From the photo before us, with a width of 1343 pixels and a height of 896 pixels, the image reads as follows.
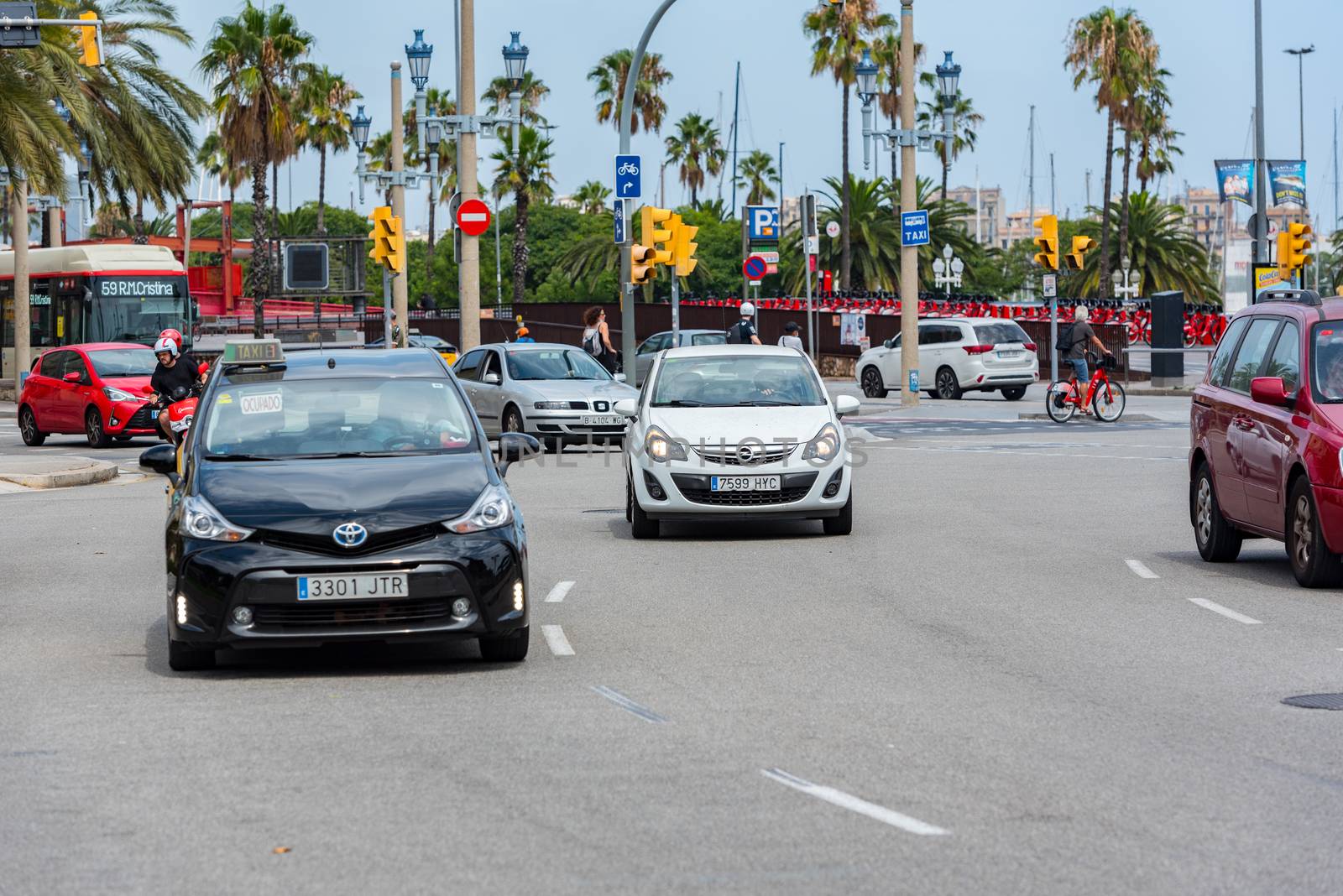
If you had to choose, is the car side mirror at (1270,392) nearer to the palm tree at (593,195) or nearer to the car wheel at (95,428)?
the car wheel at (95,428)

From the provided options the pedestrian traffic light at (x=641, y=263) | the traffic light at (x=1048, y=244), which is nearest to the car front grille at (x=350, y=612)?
the pedestrian traffic light at (x=641, y=263)

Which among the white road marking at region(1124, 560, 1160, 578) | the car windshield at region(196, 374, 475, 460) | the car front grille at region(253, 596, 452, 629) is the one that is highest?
the car windshield at region(196, 374, 475, 460)

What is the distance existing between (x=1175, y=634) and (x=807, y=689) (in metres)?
2.63

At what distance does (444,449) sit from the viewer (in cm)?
987

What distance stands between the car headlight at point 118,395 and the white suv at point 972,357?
17075 millimetres

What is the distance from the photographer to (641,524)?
1556cm

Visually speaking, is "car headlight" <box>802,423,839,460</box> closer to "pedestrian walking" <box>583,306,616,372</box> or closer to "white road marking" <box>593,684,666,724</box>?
"white road marking" <box>593,684,666,724</box>

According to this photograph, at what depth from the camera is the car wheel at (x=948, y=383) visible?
41125 millimetres

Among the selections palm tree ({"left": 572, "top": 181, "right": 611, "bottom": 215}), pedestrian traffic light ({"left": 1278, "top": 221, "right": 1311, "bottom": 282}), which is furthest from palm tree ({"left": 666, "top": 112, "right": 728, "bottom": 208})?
pedestrian traffic light ({"left": 1278, "top": 221, "right": 1311, "bottom": 282})

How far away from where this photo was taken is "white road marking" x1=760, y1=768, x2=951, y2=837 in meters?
6.04

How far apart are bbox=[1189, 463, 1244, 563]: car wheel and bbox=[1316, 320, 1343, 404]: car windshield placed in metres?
1.51

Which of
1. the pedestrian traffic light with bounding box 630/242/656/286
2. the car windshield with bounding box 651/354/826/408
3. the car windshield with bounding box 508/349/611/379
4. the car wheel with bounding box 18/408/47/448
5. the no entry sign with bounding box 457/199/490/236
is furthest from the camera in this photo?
the no entry sign with bounding box 457/199/490/236

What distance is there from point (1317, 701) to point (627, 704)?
2.81m

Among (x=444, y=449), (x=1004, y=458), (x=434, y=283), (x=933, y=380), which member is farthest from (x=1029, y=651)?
(x=434, y=283)
